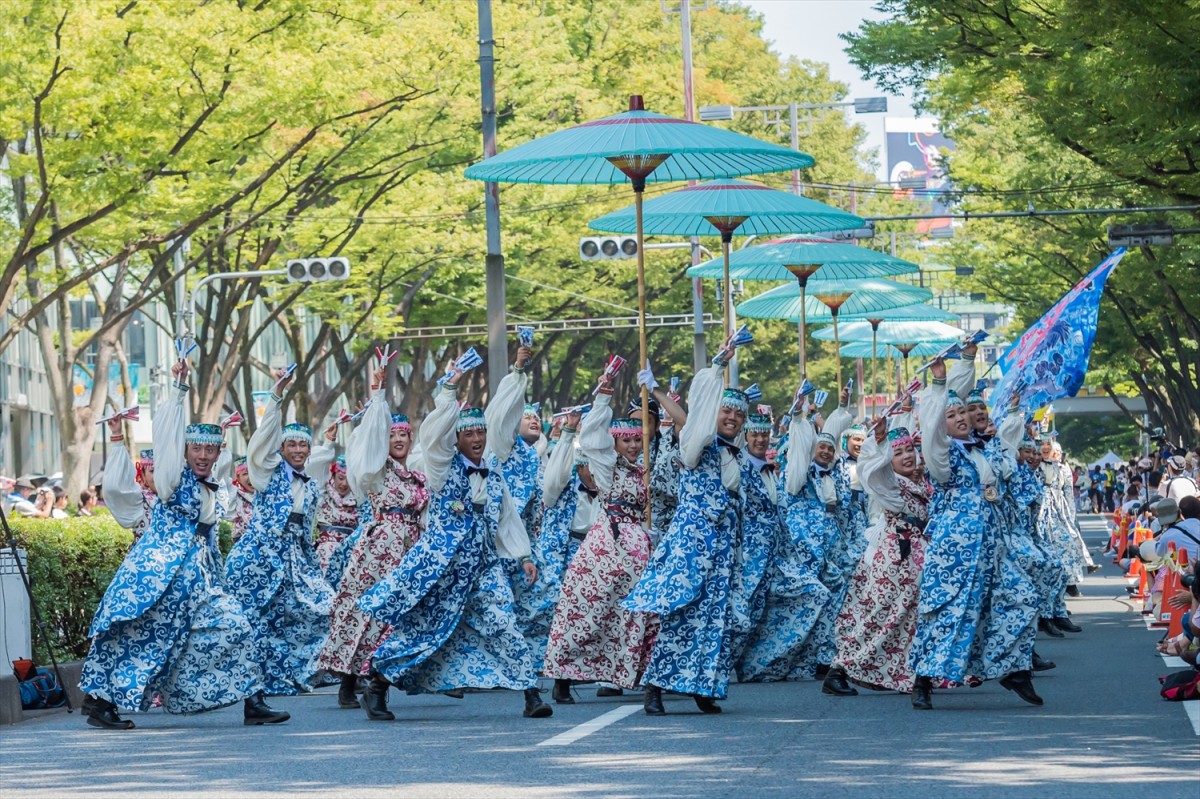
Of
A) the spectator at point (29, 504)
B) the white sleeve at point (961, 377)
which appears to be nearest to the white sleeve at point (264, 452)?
the white sleeve at point (961, 377)

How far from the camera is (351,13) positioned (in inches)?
918

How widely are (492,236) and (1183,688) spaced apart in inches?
461

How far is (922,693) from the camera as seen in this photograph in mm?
10578

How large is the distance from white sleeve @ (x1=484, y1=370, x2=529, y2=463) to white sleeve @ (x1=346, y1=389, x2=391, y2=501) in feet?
1.86

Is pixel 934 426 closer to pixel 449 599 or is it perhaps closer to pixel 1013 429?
pixel 449 599

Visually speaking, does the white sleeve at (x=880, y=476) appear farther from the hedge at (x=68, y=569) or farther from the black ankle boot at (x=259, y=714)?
the hedge at (x=68, y=569)

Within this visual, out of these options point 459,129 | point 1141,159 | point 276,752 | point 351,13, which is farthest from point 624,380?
point 276,752

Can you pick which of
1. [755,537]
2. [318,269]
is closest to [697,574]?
[755,537]

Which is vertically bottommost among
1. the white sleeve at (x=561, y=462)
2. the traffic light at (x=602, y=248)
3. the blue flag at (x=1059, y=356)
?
the white sleeve at (x=561, y=462)

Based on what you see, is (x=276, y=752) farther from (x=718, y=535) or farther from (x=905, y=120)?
(x=905, y=120)

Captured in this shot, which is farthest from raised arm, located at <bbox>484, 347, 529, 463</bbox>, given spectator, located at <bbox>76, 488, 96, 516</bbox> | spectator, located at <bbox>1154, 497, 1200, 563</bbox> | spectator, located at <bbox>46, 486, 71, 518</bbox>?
spectator, located at <bbox>76, 488, 96, 516</bbox>

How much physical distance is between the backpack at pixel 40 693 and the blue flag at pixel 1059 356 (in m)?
6.31

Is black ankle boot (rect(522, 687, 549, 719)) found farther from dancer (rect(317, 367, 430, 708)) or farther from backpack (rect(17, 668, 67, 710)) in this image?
backpack (rect(17, 668, 67, 710))

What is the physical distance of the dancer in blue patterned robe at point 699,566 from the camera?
1027 cm
